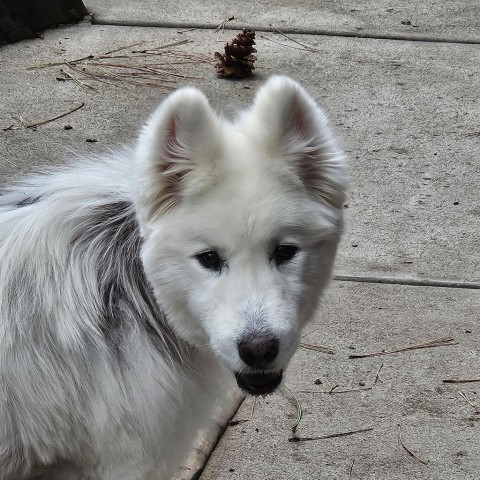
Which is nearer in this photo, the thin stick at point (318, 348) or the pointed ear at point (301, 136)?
the pointed ear at point (301, 136)

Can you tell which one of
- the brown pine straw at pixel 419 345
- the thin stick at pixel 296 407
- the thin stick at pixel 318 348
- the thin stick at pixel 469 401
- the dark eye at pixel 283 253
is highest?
the dark eye at pixel 283 253

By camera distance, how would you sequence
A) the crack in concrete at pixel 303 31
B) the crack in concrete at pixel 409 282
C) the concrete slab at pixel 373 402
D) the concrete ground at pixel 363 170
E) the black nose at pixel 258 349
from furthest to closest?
the crack in concrete at pixel 303 31
the crack in concrete at pixel 409 282
the concrete ground at pixel 363 170
the concrete slab at pixel 373 402
the black nose at pixel 258 349

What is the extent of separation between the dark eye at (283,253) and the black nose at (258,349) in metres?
0.24

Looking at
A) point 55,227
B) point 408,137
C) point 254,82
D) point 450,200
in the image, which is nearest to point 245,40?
point 254,82

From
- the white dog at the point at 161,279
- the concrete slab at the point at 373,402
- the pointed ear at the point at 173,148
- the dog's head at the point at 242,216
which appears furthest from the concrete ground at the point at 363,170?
the pointed ear at the point at 173,148

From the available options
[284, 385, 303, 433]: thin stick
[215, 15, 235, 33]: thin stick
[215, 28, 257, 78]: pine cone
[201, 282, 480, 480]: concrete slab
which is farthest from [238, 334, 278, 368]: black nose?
[215, 15, 235, 33]: thin stick

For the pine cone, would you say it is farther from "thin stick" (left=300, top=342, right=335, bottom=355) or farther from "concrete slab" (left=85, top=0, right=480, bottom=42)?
"thin stick" (left=300, top=342, right=335, bottom=355)

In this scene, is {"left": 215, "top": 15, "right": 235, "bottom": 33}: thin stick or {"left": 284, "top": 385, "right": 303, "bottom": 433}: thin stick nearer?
{"left": 284, "top": 385, "right": 303, "bottom": 433}: thin stick

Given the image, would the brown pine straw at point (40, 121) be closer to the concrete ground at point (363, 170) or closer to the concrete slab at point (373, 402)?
the concrete ground at point (363, 170)

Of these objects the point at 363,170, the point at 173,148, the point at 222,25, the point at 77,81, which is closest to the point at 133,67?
the point at 77,81

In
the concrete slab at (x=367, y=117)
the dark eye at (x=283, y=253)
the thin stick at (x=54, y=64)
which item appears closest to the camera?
the dark eye at (x=283, y=253)

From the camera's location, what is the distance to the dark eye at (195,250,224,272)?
278 centimetres

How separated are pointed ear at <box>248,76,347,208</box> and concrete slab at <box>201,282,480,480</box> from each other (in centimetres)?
132

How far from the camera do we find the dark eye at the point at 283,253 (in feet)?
9.19
